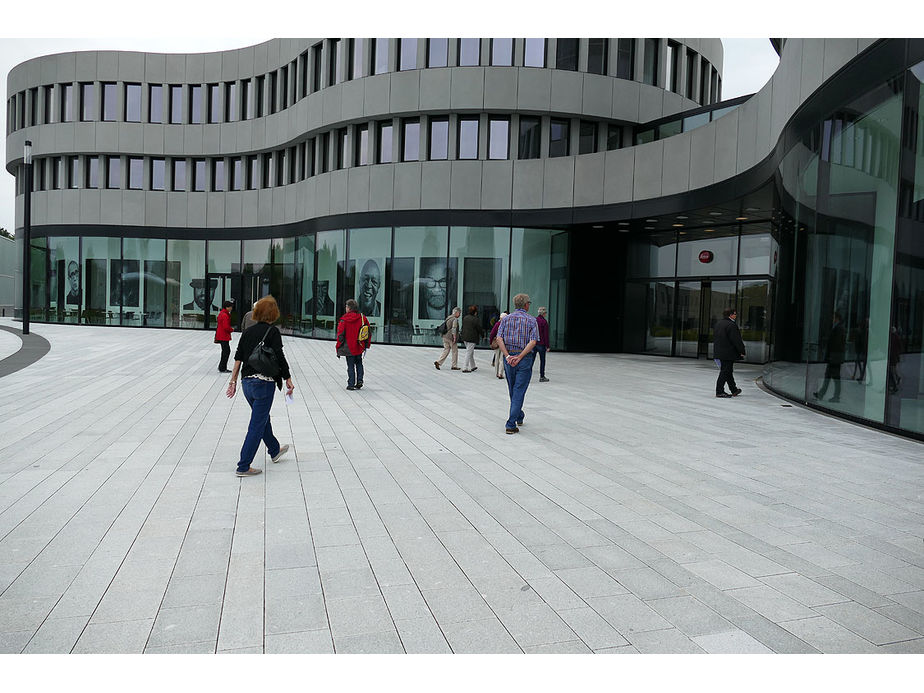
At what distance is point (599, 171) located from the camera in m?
23.4

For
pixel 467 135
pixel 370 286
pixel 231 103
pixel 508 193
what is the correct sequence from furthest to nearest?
pixel 231 103
pixel 370 286
pixel 467 135
pixel 508 193

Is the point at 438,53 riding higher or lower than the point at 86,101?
lower

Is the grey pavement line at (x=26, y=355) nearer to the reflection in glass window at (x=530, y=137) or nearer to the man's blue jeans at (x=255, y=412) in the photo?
the man's blue jeans at (x=255, y=412)

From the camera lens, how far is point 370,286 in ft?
91.4

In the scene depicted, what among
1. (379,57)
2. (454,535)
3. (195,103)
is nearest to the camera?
(454,535)

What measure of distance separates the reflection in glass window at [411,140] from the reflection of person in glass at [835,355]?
18.0 metres

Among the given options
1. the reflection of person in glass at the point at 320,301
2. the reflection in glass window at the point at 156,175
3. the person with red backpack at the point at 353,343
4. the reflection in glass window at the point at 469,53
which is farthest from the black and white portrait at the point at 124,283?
the person with red backpack at the point at 353,343

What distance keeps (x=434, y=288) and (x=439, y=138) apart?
5463 millimetres

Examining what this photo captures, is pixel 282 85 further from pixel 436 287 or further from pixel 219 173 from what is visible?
pixel 436 287

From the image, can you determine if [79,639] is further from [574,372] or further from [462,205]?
[462,205]

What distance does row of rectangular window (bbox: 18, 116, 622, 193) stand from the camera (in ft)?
85.9

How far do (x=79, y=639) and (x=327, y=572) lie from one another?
137cm

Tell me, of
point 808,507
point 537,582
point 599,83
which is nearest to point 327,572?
point 537,582

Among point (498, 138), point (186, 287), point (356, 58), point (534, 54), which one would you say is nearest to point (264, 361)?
point (498, 138)
